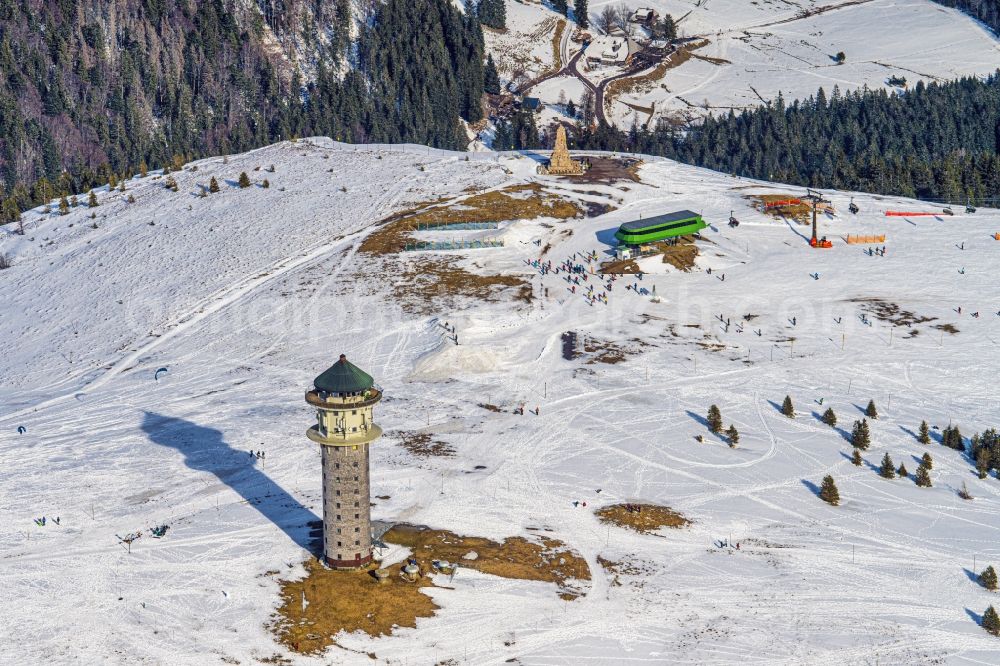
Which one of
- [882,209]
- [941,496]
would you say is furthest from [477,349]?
[882,209]

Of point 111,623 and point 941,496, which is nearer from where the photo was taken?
point 111,623

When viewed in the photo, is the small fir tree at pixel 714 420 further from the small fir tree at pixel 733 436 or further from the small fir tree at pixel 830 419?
the small fir tree at pixel 830 419

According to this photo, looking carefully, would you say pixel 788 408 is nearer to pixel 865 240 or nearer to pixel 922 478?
pixel 922 478

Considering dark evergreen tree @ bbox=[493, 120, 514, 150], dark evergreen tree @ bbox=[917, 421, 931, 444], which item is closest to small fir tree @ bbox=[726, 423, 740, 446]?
dark evergreen tree @ bbox=[917, 421, 931, 444]

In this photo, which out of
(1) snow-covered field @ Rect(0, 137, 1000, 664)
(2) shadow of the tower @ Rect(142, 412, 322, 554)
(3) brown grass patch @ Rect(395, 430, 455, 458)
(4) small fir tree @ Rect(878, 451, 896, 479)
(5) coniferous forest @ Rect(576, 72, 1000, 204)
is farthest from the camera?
(5) coniferous forest @ Rect(576, 72, 1000, 204)

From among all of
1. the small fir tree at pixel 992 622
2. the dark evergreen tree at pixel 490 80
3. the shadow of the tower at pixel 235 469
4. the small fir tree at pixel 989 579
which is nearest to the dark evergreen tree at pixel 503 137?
the dark evergreen tree at pixel 490 80

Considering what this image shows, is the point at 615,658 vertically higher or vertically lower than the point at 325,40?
lower

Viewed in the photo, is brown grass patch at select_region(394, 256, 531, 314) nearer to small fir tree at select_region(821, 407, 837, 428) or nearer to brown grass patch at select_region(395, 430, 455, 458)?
brown grass patch at select_region(395, 430, 455, 458)

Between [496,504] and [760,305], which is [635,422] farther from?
[760,305]
